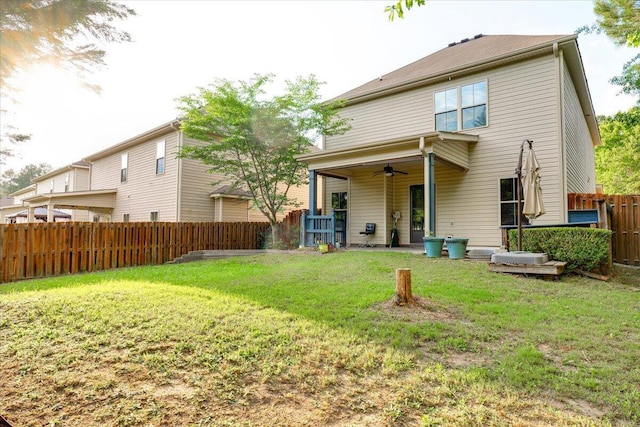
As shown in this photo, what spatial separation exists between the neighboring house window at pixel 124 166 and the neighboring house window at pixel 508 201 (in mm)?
17595

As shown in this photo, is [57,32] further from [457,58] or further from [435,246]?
[457,58]

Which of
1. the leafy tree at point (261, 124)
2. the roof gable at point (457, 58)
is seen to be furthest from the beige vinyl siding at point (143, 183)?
the roof gable at point (457, 58)

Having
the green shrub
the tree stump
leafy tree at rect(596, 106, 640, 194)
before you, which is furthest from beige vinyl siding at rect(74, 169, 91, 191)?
leafy tree at rect(596, 106, 640, 194)

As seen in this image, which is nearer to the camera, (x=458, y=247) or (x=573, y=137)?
(x=458, y=247)

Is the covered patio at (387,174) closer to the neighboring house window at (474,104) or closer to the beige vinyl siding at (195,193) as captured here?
the neighboring house window at (474,104)

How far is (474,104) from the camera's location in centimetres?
1075

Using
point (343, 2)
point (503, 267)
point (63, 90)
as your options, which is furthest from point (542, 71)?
point (63, 90)

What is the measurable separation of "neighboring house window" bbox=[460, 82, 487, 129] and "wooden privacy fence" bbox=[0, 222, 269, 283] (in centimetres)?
957

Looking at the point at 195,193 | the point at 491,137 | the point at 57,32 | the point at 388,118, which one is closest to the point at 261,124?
the point at 388,118

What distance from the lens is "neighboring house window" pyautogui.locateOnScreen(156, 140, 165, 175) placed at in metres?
16.2

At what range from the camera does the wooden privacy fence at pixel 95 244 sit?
28.9 feet

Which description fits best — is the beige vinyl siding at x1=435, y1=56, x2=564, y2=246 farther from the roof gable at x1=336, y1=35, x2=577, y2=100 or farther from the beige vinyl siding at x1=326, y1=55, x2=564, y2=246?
the roof gable at x1=336, y1=35, x2=577, y2=100

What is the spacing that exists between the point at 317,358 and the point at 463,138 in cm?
877

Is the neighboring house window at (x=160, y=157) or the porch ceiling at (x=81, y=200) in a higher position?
the neighboring house window at (x=160, y=157)
